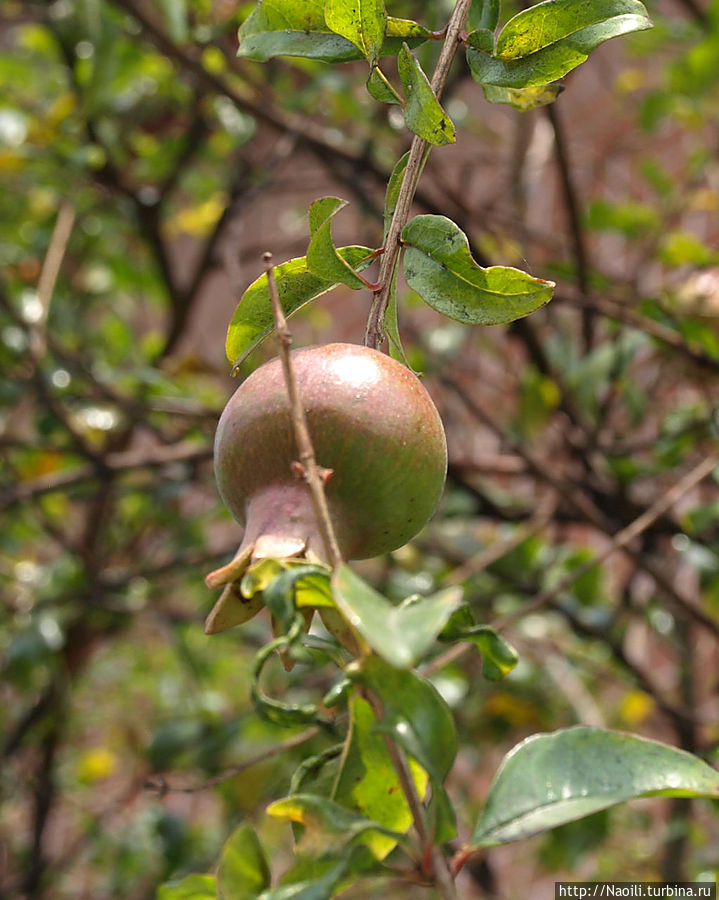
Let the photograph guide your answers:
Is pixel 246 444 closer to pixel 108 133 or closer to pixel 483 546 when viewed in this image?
pixel 483 546

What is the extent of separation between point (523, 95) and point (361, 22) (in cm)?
10

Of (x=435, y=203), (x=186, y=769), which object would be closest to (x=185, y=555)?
(x=186, y=769)

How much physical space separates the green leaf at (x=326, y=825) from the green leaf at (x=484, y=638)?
0.27ft

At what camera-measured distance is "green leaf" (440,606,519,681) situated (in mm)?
396

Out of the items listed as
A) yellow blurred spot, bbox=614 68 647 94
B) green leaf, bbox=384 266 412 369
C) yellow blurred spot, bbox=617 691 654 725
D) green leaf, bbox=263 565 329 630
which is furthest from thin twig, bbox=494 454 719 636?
yellow blurred spot, bbox=614 68 647 94

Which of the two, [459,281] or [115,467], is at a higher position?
[459,281]

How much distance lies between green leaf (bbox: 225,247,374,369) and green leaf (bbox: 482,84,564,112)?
0.34 ft

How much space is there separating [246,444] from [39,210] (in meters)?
1.67

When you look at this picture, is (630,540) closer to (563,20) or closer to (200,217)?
(563,20)

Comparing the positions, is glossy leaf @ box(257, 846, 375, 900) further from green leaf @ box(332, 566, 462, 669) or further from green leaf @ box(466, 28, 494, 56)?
green leaf @ box(466, 28, 494, 56)

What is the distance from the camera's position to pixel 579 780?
39cm

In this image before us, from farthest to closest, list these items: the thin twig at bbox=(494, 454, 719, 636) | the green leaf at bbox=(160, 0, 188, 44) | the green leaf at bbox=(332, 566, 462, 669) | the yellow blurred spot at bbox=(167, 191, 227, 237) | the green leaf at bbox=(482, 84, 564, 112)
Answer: the yellow blurred spot at bbox=(167, 191, 227, 237) < the green leaf at bbox=(160, 0, 188, 44) < the thin twig at bbox=(494, 454, 719, 636) < the green leaf at bbox=(482, 84, 564, 112) < the green leaf at bbox=(332, 566, 462, 669)

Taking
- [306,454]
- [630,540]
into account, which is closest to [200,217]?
[630,540]

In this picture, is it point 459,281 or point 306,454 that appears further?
point 459,281
